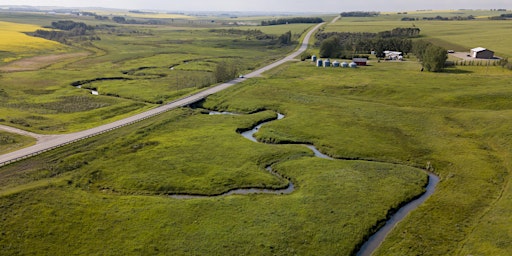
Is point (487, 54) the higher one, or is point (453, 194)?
point (487, 54)

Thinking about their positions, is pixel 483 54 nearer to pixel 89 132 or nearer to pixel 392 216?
pixel 392 216

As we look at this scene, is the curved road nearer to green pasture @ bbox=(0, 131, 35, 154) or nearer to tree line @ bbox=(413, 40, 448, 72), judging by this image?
green pasture @ bbox=(0, 131, 35, 154)

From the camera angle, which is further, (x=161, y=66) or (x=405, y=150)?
(x=161, y=66)

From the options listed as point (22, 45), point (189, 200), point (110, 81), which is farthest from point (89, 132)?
point (22, 45)

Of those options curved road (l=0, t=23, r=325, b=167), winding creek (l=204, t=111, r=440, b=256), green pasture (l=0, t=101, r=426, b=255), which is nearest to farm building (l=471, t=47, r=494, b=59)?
curved road (l=0, t=23, r=325, b=167)

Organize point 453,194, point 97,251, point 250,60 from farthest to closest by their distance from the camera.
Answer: point 250,60 → point 453,194 → point 97,251

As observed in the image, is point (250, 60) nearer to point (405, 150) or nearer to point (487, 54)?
point (487, 54)

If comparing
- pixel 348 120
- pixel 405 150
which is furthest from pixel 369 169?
pixel 348 120
